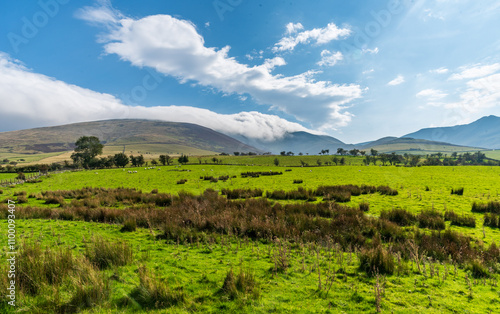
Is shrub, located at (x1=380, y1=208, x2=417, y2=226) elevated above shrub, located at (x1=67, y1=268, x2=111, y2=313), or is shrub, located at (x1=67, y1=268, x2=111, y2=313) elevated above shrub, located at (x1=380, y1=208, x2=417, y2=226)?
shrub, located at (x1=67, y1=268, x2=111, y2=313)

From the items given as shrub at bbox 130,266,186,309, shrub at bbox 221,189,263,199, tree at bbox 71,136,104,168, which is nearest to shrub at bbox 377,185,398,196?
shrub at bbox 221,189,263,199

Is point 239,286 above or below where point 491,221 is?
above

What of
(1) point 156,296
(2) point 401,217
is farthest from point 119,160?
(2) point 401,217

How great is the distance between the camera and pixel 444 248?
331 inches

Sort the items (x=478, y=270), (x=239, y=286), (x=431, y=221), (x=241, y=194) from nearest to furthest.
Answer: (x=239, y=286) → (x=478, y=270) → (x=431, y=221) → (x=241, y=194)

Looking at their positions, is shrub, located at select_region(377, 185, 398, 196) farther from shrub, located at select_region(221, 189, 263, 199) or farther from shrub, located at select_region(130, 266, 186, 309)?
shrub, located at select_region(130, 266, 186, 309)

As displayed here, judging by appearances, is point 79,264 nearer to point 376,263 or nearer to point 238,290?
point 238,290

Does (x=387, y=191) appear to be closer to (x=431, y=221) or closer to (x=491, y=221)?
(x=491, y=221)

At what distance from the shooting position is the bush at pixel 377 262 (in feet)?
21.7

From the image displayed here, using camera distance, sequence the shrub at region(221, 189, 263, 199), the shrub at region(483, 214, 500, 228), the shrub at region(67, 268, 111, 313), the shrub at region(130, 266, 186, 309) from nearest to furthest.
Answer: the shrub at region(67, 268, 111, 313) → the shrub at region(130, 266, 186, 309) → the shrub at region(483, 214, 500, 228) → the shrub at region(221, 189, 263, 199)

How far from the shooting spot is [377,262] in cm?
680

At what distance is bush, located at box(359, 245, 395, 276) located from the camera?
6.60 metres

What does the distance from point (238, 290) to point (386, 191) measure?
22801mm

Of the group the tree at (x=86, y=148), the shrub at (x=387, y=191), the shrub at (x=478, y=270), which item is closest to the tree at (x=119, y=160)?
the tree at (x=86, y=148)
